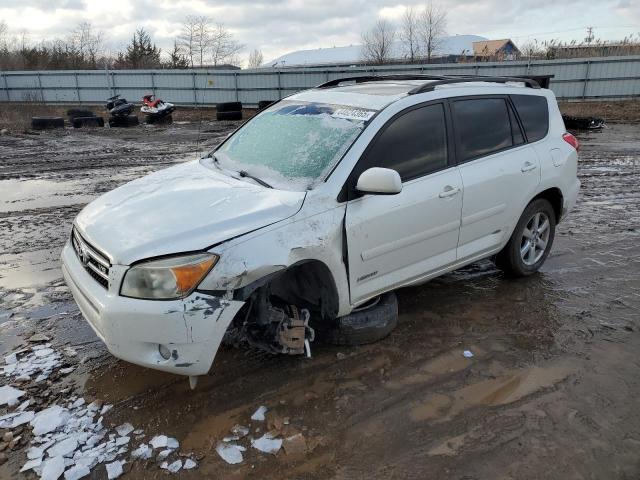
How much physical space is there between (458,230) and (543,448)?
176 centimetres

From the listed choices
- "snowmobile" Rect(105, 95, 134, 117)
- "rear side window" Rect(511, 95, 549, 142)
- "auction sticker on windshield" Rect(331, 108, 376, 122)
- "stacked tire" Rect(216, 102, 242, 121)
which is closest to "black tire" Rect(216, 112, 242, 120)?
"stacked tire" Rect(216, 102, 242, 121)

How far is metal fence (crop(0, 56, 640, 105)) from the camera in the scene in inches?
954

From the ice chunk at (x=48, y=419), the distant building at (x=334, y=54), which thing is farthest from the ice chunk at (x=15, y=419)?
the distant building at (x=334, y=54)

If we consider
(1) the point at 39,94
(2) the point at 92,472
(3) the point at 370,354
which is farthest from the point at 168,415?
(1) the point at 39,94

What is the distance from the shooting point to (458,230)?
13.3ft

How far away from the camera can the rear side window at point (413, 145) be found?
3.63m

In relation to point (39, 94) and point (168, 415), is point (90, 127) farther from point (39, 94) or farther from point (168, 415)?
point (168, 415)

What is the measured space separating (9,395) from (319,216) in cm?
222

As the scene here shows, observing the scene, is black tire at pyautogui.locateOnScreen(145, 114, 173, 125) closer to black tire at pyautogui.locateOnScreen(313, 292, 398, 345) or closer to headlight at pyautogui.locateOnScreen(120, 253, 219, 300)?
black tire at pyautogui.locateOnScreen(313, 292, 398, 345)

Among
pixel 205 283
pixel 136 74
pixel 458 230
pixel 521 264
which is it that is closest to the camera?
pixel 205 283

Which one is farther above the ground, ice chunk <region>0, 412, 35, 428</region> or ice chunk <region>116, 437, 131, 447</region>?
ice chunk <region>0, 412, 35, 428</region>

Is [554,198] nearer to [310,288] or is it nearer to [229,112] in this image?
[310,288]

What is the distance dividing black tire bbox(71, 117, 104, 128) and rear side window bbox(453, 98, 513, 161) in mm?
18883

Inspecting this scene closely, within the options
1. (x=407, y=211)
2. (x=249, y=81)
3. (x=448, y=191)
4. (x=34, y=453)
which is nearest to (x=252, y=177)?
(x=407, y=211)
